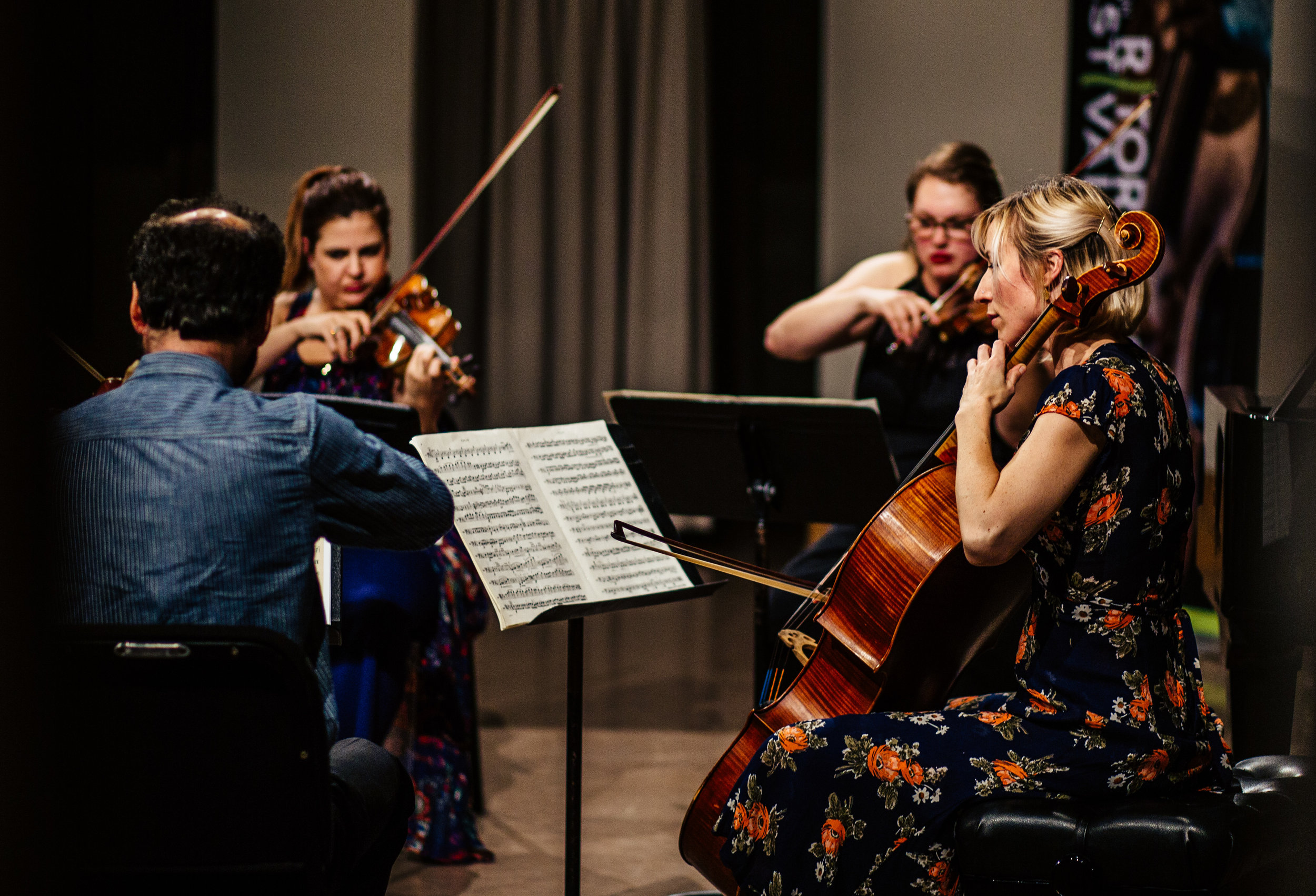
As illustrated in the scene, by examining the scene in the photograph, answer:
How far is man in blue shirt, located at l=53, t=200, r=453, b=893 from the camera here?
131 centimetres

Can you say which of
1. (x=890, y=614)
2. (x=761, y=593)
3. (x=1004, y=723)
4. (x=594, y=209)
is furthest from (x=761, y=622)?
(x=594, y=209)

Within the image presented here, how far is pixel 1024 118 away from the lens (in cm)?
452

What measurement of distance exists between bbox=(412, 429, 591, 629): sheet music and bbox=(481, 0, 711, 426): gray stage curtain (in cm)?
343

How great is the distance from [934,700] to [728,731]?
55.9 inches

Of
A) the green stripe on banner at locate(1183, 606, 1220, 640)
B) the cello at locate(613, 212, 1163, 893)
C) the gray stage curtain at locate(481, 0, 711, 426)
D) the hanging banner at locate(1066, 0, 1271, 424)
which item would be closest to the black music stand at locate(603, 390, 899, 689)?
the cello at locate(613, 212, 1163, 893)

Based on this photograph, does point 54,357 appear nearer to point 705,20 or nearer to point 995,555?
point 995,555

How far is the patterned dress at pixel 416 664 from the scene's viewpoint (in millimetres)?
2266

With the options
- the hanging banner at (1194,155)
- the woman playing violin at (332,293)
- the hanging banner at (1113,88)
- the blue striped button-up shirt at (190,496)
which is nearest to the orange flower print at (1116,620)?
the blue striped button-up shirt at (190,496)

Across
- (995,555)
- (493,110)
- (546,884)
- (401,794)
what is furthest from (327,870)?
(493,110)

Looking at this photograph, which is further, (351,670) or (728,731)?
(728,731)

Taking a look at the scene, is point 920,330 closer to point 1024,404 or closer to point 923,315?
point 923,315

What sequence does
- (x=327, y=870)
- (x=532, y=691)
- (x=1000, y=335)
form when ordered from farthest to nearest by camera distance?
(x=532, y=691) → (x=1000, y=335) → (x=327, y=870)

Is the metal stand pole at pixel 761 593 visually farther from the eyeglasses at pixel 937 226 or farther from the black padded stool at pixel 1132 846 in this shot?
the black padded stool at pixel 1132 846

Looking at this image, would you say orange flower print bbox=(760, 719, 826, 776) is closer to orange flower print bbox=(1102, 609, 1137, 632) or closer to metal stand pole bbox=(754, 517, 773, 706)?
orange flower print bbox=(1102, 609, 1137, 632)
